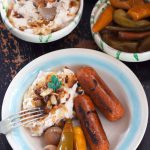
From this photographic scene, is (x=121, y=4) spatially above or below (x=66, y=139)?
above

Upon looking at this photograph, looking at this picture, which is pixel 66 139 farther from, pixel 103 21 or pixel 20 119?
pixel 103 21

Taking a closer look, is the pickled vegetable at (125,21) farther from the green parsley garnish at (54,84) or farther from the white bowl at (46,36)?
the green parsley garnish at (54,84)

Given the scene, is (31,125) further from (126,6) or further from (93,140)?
(126,6)

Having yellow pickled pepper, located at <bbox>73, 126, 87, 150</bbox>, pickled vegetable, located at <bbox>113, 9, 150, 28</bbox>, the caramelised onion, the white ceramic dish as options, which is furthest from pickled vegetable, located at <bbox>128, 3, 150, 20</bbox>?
yellow pickled pepper, located at <bbox>73, 126, 87, 150</bbox>

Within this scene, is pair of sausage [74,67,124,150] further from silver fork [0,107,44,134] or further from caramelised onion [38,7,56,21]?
caramelised onion [38,7,56,21]

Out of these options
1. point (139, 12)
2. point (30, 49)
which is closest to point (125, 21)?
point (139, 12)

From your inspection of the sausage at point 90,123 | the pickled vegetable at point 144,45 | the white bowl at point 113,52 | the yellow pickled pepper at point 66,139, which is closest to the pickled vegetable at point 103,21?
the white bowl at point 113,52
